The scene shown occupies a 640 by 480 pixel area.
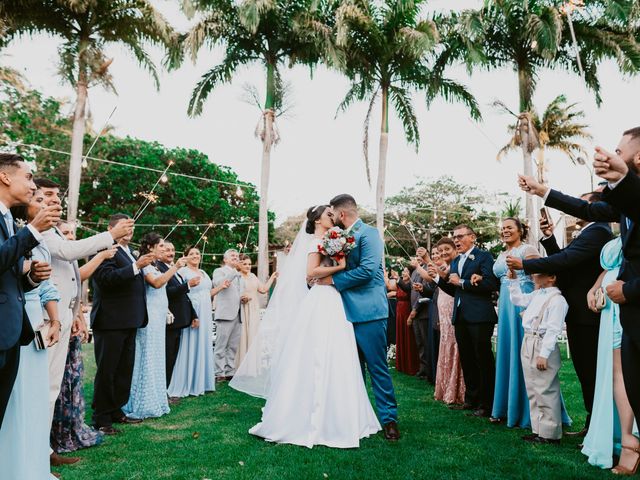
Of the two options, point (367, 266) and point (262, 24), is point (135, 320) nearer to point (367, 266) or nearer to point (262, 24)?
point (367, 266)

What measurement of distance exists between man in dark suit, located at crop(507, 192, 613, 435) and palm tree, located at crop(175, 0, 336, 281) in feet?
46.9

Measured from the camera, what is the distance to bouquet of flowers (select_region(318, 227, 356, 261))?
17.7 ft

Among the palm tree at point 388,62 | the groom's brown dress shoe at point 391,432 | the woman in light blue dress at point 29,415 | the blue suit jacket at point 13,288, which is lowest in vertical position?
the groom's brown dress shoe at point 391,432

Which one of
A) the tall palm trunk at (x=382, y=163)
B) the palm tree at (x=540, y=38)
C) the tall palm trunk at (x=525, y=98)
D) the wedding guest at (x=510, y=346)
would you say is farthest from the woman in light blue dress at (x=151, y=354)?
the tall palm trunk at (x=525, y=98)

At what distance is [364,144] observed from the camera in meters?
20.4

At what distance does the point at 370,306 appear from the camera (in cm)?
546

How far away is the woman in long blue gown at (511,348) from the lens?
590cm

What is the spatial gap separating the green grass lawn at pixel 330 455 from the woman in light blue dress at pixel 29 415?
30.0 inches

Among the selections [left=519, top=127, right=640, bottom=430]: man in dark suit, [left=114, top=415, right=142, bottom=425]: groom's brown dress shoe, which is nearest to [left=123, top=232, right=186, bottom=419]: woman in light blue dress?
[left=114, top=415, right=142, bottom=425]: groom's brown dress shoe

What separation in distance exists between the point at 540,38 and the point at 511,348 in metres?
14.7

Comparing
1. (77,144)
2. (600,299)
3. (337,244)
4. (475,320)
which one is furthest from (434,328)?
(77,144)

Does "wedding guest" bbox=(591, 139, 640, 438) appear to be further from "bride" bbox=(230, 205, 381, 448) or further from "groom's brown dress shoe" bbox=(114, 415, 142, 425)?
"groom's brown dress shoe" bbox=(114, 415, 142, 425)

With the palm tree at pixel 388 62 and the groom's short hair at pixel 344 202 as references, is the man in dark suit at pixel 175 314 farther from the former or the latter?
the palm tree at pixel 388 62

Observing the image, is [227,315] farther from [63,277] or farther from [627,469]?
[627,469]
